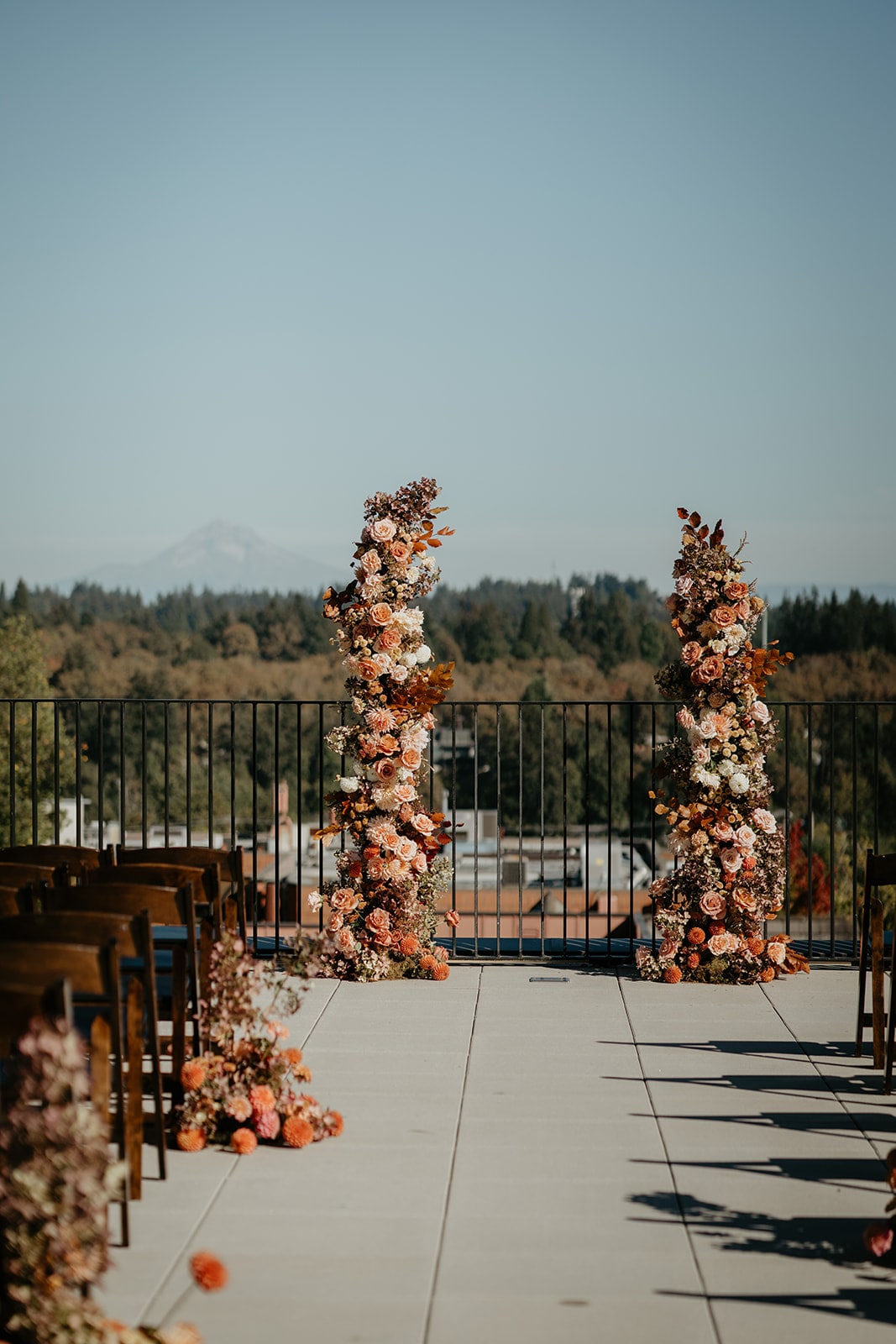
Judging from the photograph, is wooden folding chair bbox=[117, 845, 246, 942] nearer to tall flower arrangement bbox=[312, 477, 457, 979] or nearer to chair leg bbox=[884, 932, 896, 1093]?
tall flower arrangement bbox=[312, 477, 457, 979]

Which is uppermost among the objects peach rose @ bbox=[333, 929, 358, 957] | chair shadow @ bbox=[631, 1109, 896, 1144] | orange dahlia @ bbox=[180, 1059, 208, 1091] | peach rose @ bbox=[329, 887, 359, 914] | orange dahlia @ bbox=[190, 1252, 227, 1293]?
peach rose @ bbox=[329, 887, 359, 914]

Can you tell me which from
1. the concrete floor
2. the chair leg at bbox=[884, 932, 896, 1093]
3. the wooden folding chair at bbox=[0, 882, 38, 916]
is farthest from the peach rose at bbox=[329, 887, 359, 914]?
the chair leg at bbox=[884, 932, 896, 1093]

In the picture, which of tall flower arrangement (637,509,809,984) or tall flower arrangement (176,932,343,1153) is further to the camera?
tall flower arrangement (637,509,809,984)

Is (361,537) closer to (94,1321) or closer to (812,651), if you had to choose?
(94,1321)

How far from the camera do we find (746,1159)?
3.87 m

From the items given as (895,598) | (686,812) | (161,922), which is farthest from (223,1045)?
(895,598)

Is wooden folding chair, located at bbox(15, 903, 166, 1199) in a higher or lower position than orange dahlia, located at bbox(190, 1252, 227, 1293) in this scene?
higher

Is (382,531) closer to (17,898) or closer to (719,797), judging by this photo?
(719,797)

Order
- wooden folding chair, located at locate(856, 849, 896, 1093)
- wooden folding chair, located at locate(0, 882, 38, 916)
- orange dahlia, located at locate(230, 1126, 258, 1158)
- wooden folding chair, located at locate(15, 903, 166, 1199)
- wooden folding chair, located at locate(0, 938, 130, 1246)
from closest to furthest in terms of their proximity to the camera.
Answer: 1. wooden folding chair, located at locate(0, 938, 130, 1246)
2. wooden folding chair, located at locate(15, 903, 166, 1199)
3. wooden folding chair, located at locate(0, 882, 38, 916)
4. orange dahlia, located at locate(230, 1126, 258, 1158)
5. wooden folding chair, located at locate(856, 849, 896, 1093)

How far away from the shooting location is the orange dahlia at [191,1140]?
390cm

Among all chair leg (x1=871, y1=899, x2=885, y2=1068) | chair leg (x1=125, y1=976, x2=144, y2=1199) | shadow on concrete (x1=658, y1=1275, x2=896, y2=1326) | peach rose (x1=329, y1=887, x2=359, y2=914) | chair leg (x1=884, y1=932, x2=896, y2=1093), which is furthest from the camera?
peach rose (x1=329, y1=887, x2=359, y2=914)

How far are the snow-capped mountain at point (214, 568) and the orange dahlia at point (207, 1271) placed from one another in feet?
153

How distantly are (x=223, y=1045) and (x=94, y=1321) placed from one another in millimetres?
1669

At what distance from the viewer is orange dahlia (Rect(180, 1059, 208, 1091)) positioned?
393cm
